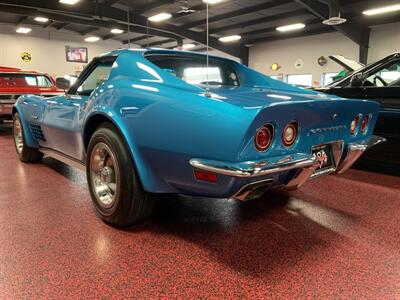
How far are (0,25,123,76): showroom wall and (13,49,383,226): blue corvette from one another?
55.8 feet

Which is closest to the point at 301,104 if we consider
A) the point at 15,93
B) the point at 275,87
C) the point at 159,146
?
the point at 159,146

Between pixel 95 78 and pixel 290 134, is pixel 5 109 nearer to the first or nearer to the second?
pixel 95 78

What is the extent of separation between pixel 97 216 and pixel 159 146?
906 mm

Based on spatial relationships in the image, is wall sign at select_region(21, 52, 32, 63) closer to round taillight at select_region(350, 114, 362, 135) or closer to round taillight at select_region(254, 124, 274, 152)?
round taillight at select_region(350, 114, 362, 135)

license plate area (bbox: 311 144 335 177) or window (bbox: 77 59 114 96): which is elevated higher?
window (bbox: 77 59 114 96)

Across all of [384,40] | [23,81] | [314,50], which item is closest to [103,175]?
[23,81]

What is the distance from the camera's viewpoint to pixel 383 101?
3.40 metres

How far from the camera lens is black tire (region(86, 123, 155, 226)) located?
6.51ft

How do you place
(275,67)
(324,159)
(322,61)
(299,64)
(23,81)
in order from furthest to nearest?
1. (275,67)
2. (299,64)
3. (322,61)
4. (23,81)
5. (324,159)

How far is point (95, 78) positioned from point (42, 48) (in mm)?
17398

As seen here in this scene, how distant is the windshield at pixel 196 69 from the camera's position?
2500 millimetres

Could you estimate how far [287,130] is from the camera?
171 cm

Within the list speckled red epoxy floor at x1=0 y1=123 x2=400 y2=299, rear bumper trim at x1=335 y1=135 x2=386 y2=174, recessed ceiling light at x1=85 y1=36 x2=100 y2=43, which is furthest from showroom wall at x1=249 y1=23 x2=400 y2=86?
rear bumper trim at x1=335 y1=135 x2=386 y2=174

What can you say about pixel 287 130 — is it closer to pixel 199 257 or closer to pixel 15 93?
pixel 199 257
